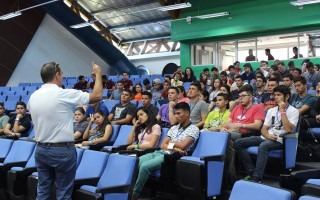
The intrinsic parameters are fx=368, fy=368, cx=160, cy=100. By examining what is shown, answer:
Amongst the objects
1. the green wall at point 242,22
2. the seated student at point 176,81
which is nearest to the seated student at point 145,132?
the seated student at point 176,81

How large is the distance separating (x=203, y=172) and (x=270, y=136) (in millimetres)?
1002

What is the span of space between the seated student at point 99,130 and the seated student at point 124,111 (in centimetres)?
62

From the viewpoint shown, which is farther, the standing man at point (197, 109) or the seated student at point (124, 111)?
the seated student at point (124, 111)

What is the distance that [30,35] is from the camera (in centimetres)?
1244

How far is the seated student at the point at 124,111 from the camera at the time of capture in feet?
16.9

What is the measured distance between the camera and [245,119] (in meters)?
4.05

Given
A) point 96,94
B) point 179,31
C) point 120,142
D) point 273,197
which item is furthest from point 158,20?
point 273,197

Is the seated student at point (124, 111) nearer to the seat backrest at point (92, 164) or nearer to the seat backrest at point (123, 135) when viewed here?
the seat backrest at point (123, 135)

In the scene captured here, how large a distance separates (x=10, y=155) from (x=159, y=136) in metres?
1.63

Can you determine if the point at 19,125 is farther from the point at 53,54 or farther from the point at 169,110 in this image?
the point at 53,54

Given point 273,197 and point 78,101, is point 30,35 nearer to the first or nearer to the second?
point 78,101

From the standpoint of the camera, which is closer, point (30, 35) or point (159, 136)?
point (159, 136)

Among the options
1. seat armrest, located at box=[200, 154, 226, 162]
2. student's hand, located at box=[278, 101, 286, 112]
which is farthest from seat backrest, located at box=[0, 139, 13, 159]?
student's hand, located at box=[278, 101, 286, 112]

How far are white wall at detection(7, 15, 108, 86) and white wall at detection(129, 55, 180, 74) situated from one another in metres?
1.83
